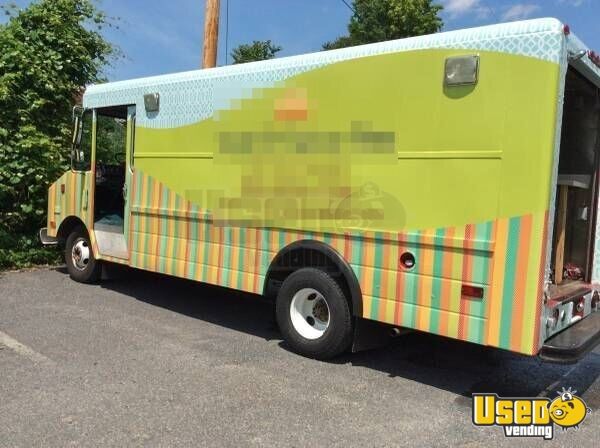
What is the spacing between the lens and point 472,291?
4199 mm

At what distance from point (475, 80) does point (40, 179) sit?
741 centimetres

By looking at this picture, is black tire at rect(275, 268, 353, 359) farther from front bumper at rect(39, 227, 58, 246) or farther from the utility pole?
the utility pole

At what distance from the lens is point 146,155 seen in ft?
22.1

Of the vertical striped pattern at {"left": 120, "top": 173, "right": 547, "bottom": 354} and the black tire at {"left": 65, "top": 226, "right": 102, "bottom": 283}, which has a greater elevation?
the vertical striped pattern at {"left": 120, "top": 173, "right": 547, "bottom": 354}

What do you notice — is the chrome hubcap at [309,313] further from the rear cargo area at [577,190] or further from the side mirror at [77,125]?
the side mirror at [77,125]

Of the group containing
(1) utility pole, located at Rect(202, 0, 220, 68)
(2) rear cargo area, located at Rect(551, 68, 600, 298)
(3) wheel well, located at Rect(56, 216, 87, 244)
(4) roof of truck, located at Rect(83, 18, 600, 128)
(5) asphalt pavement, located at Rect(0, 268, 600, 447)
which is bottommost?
(5) asphalt pavement, located at Rect(0, 268, 600, 447)

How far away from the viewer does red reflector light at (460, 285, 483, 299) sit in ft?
13.7

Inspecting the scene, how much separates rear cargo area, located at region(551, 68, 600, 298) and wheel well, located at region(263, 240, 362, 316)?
1758 millimetres

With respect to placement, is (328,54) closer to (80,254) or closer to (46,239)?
(80,254)

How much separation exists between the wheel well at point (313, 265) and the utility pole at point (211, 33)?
583 centimetres

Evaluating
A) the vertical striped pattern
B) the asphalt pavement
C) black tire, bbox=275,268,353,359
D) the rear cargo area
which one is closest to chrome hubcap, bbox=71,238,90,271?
the asphalt pavement

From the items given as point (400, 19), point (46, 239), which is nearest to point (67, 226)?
point (46, 239)

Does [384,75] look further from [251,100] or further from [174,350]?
[174,350]

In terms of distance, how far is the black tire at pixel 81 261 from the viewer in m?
8.00
